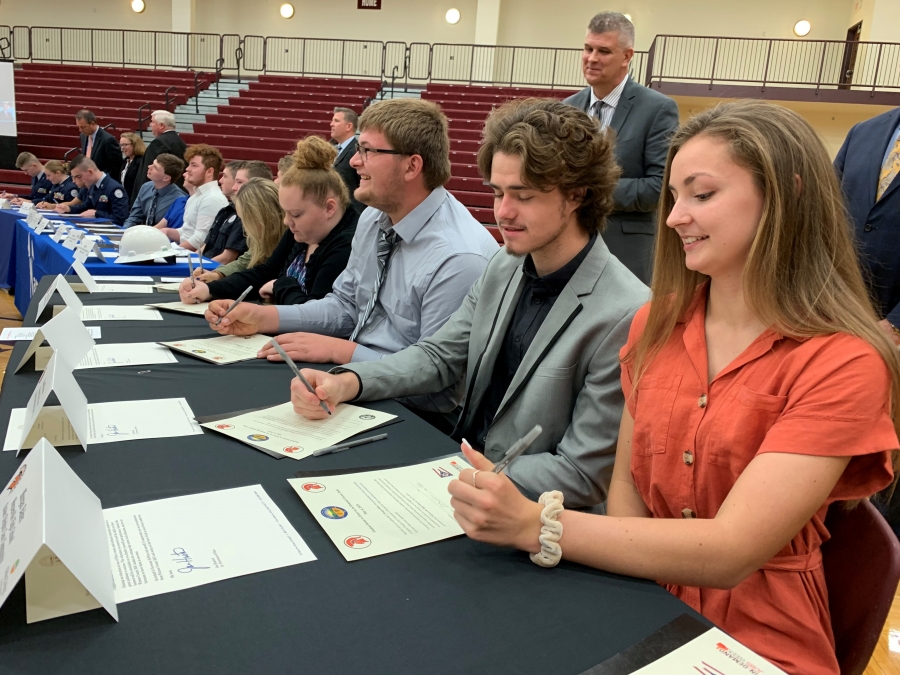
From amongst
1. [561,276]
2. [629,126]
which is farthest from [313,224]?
[561,276]

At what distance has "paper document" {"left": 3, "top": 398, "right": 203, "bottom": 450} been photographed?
3.80 ft

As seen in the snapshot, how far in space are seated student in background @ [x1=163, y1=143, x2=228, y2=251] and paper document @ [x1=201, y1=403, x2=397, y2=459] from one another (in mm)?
3800

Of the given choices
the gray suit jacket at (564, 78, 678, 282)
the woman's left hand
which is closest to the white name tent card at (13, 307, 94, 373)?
the woman's left hand

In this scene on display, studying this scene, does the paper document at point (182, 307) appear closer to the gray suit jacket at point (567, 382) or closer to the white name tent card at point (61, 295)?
the white name tent card at point (61, 295)

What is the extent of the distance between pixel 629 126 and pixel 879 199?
1079 millimetres

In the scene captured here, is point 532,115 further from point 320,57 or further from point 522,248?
point 320,57

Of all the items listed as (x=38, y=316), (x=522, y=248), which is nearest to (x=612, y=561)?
(x=522, y=248)

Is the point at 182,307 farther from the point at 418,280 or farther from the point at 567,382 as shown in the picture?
the point at 567,382

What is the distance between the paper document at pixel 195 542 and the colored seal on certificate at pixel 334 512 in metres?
0.05

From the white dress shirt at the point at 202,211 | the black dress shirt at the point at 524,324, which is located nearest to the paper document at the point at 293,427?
the black dress shirt at the point at 524,324

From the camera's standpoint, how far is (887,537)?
944 mm

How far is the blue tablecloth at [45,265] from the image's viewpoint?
10.7ft

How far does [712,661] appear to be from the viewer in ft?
2.38

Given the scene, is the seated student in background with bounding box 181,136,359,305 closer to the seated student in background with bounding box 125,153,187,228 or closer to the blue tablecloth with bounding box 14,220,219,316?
the blue tablecloth with bounding box 14,220,219,316
